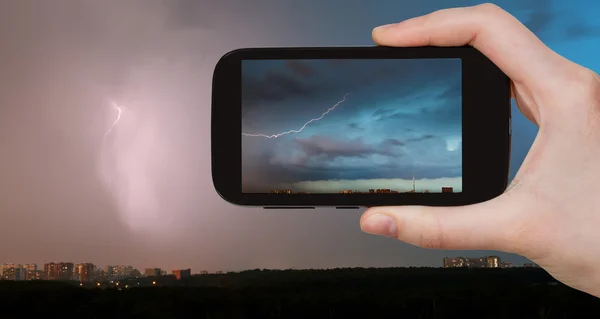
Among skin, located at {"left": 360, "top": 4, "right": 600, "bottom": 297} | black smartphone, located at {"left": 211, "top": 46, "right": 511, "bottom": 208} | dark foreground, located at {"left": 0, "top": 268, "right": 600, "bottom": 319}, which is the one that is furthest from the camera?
dark foreground, located at {"left": 0, "top": 268, "right": 600, "bottom": 319}

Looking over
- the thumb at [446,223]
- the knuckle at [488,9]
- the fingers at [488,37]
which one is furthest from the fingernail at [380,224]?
the knuckle at [488,9]

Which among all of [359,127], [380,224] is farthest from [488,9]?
[380,224]

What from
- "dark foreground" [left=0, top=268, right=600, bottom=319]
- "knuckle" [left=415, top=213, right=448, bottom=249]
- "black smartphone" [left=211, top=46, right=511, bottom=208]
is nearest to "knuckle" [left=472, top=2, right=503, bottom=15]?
"black smartphone" [left=211, top=46, right=511, bottom=208]

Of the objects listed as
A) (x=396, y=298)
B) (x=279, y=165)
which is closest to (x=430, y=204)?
(x=279, y=165)

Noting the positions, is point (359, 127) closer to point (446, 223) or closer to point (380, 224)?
point (380, 224)

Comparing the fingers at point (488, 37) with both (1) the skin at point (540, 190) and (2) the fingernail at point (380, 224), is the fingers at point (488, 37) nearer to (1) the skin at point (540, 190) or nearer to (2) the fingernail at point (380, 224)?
A: (1) the skin at point (540, 190)

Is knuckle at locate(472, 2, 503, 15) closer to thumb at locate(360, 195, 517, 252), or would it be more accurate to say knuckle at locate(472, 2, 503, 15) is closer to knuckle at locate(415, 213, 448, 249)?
thumb at locate(360, 195, 517, 252)
